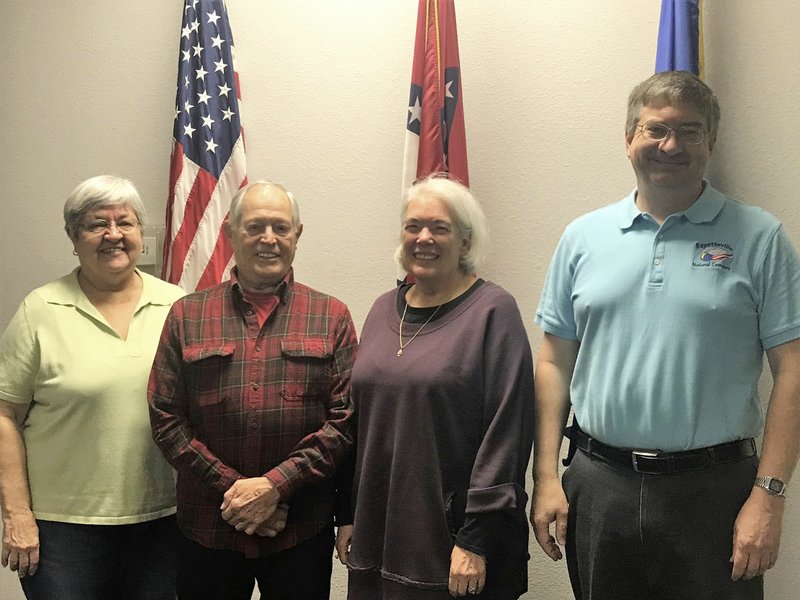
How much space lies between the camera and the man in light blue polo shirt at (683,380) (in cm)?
159

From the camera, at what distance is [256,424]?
1.88 m

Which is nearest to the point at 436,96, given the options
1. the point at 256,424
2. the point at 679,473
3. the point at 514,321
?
the point at 514,321

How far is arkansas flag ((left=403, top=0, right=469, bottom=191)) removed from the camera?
99.4 inches

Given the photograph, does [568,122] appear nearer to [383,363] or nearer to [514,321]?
[514,321]

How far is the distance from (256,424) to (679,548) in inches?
39.6

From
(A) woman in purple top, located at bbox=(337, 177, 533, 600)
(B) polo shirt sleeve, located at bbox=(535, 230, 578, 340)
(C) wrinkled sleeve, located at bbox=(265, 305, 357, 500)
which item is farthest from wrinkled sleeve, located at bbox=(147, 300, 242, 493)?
(B) polo shirt sleeve, located at bbox=(535, 230, 578, 340)

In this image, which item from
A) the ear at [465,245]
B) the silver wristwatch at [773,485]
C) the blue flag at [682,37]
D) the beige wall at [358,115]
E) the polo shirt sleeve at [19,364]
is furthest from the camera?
the beige wall at [358,115]

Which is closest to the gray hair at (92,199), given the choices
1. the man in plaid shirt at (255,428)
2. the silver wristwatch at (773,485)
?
the man in plaid shirt at (255,428)

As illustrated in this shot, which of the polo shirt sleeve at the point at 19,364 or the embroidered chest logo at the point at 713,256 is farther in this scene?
the polo shirt sleeve at the point at 19,364

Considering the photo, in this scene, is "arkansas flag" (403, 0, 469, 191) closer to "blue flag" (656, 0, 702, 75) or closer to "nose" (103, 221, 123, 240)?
"blue flag" (656, 0, 702, 75)

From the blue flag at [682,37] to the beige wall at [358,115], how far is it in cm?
14

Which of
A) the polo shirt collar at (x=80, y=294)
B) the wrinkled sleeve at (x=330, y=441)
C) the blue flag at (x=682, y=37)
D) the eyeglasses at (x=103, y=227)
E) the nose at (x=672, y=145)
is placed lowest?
the wrinkled sleeve at (x=330, y=441)

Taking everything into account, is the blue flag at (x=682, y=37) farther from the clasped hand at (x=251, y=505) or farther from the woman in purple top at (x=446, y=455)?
the clasped hand at (x=251, y=505)

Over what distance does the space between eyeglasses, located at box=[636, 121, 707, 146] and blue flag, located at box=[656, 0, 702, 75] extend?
0.67m
